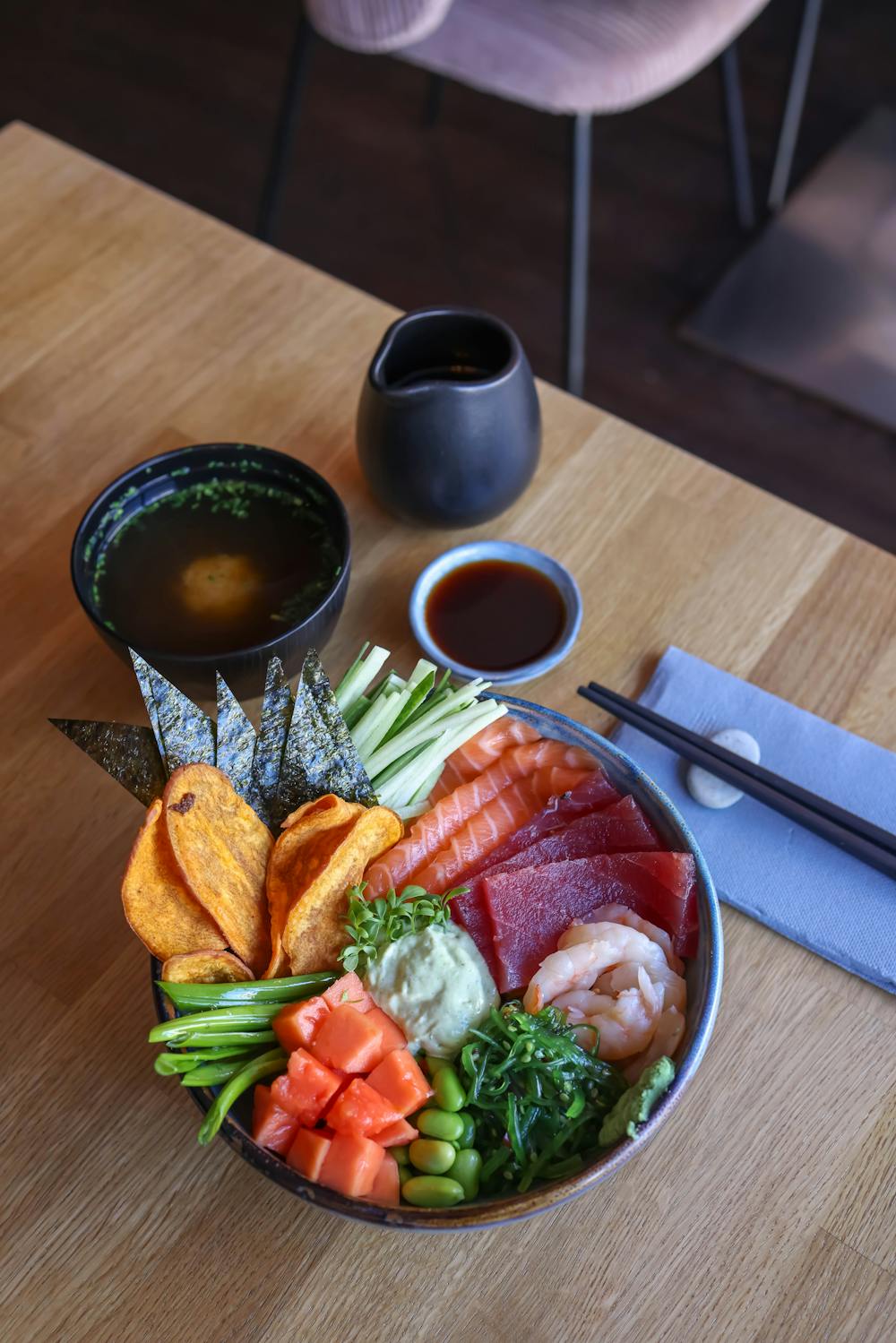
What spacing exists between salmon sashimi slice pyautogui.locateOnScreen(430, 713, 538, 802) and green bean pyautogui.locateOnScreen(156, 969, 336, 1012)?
0.23 meters

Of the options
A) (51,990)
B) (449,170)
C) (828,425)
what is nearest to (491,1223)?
(51,990)

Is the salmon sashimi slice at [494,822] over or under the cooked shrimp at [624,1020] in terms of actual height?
under

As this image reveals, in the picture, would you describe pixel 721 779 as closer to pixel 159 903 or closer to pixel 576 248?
pixel 159 903

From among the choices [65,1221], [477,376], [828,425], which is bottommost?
[828,425]

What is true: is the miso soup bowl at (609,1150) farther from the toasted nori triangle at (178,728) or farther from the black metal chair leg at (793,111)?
the black metal chair leg at (793,111)

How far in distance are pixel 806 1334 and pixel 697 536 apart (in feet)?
2.52

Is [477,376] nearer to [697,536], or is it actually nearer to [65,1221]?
[697,536]

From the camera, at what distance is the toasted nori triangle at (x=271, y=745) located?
3.22 ft

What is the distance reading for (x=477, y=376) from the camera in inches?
49.2

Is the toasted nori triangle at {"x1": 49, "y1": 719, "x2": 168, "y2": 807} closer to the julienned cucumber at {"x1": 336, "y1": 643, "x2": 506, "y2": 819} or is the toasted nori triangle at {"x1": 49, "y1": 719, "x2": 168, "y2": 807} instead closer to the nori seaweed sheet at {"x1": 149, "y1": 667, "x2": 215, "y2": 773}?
the nori seaweed sheet at {"x1": 149, "y1": 667, "x2": 215, "y2": 773}

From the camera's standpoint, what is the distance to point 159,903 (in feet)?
2.86

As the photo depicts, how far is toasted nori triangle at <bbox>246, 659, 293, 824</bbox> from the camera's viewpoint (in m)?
0.98

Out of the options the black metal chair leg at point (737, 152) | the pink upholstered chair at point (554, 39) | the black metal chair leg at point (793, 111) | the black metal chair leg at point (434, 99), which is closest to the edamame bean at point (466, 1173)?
the pink upholstered chair at point (554, 39)

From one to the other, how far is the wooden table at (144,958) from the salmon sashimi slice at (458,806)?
157 mm
